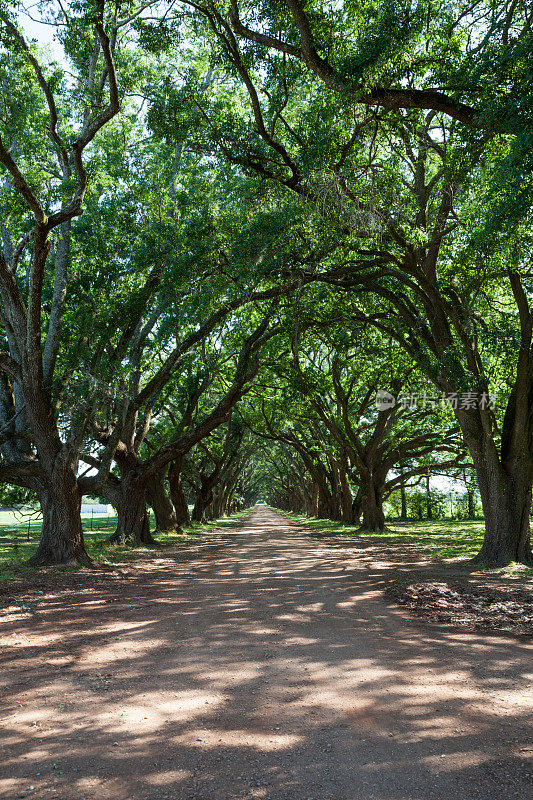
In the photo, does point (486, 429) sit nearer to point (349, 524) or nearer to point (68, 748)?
point (68, 748)

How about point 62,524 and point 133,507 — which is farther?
point 133,507

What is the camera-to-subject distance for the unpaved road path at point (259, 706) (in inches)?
120

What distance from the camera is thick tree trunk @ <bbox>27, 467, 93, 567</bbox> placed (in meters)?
11.4

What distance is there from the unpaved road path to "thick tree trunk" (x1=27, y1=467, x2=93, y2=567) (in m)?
3.94

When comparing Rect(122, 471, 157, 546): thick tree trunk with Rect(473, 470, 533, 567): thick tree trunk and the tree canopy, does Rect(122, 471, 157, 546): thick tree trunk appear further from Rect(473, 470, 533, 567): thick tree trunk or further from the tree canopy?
Rect(473, 470, 533, 567): thick tree trunk

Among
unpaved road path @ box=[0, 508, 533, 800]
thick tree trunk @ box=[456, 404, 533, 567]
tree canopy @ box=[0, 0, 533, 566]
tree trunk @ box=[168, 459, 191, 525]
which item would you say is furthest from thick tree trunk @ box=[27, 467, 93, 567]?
tree trunk @ box=[168, 459, 191, 525]

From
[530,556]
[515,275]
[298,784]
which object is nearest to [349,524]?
[530,556]

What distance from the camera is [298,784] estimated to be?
3014 millimetres

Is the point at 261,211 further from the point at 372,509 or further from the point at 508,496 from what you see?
the point at 372,509

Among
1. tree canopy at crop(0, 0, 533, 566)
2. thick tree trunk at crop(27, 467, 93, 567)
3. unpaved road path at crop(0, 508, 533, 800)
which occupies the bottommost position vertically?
unpaved road path at crop(0, 508, 533, 800)

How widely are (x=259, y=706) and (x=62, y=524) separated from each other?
853 centimetres

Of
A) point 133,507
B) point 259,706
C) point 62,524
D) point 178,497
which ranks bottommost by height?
point 259,706

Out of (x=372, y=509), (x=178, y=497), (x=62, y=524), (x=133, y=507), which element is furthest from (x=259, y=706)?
(x=178, y=497)

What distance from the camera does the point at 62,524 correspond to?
1154 cm
